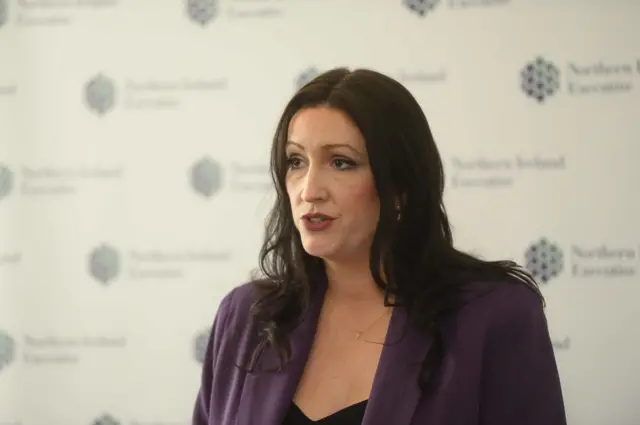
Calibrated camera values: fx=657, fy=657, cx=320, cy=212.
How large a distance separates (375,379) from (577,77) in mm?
1140

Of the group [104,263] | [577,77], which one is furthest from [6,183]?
[577,77]

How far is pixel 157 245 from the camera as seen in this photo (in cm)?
199

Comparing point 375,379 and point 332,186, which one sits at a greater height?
point 332,186

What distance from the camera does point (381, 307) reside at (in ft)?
4.06

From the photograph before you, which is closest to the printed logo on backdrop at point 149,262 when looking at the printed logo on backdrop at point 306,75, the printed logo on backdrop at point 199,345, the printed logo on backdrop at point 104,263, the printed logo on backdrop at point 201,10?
the printed logo on backdrop at point 104,263

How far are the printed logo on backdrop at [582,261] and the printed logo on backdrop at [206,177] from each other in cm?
92

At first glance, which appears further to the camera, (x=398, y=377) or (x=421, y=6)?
(x=421, y=6)

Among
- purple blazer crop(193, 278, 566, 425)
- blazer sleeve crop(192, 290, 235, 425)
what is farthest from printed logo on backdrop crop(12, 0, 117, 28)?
purple blazer crop(193, 278, 566, 425)

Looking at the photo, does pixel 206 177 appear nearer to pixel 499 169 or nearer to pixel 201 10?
pixel 201 10

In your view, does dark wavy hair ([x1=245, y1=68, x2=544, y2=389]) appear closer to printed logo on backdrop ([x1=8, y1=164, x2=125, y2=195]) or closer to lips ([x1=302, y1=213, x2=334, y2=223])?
lips ([x1=302, y1=213, x2=334, y2=223])

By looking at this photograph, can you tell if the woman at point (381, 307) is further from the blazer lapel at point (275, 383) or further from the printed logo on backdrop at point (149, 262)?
the printed logo on backdrop at point (149, 262)

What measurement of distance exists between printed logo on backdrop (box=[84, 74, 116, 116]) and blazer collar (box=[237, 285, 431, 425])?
1.09 metres

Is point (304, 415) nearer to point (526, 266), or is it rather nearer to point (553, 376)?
point (553, 376)

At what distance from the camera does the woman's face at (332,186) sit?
1127 millimetres
